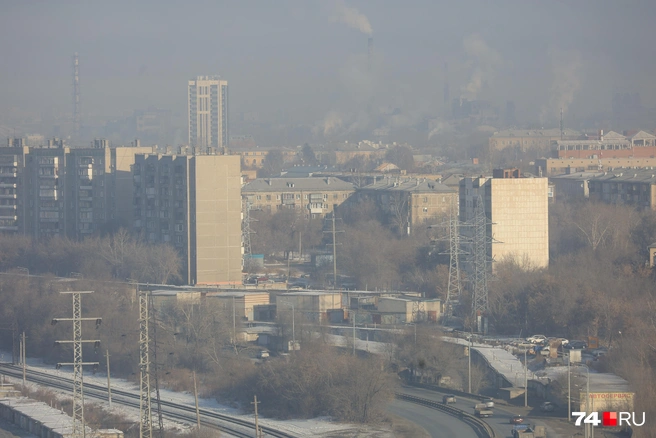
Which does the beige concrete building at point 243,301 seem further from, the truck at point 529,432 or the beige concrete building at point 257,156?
the beige concrete building at point 257,156

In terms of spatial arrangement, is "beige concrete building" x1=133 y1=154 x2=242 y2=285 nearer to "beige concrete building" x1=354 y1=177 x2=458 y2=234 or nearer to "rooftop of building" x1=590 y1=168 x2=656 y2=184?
"beige concrete building" x1=354 y1=177 x2=458 y2=234

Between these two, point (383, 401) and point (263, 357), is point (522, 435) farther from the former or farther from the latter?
point (263, 357)

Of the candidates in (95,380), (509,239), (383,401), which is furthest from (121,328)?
(509,239)

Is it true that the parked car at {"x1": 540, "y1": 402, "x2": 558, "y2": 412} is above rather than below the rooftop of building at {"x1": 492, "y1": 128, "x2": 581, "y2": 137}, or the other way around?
below

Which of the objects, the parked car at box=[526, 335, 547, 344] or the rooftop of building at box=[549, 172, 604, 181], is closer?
the parked car at box=[526, 335, 547, 344]

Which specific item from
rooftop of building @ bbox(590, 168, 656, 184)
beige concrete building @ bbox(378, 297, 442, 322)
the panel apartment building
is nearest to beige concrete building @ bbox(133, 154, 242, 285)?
the panel apartment building

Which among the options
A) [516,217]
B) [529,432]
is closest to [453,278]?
[516,217]

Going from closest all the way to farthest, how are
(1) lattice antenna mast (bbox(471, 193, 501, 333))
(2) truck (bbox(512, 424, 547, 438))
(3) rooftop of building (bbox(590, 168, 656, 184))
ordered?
(2) truck (bbox(512, 424, 547, 438)) < (1) lattice antenna mast (bbox(471, 193, 501, 333)) < (3) rooftop of building (bbox(590, 168, 656, 184))
